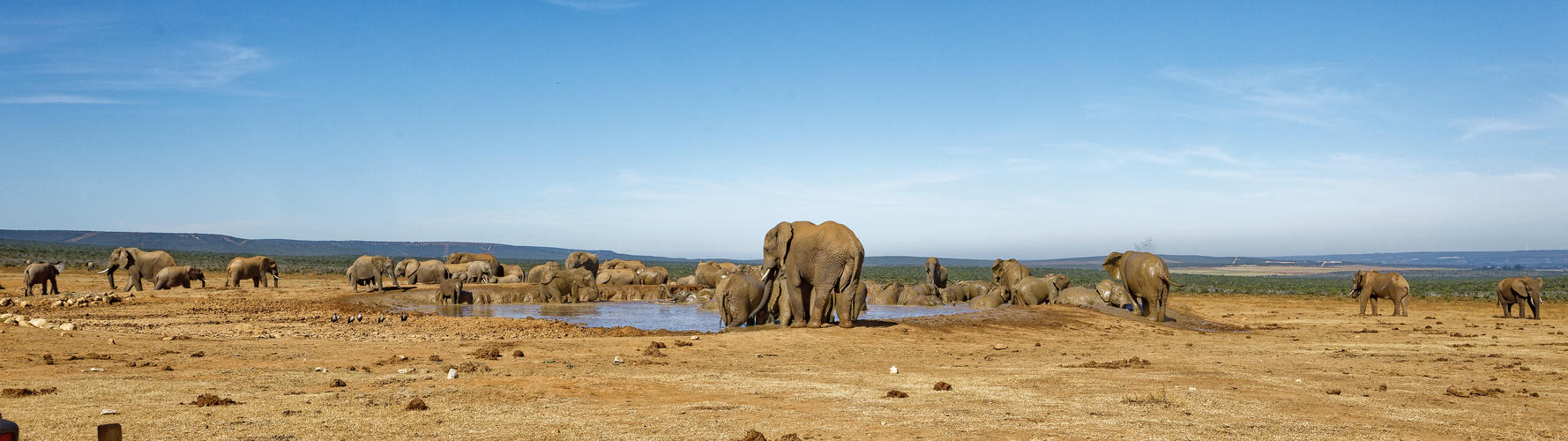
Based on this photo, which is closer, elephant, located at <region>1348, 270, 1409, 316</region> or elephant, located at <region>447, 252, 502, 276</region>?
elephant, located at <region>1348, 270, 1409, 316</region>

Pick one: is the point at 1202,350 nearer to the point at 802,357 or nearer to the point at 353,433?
the point at 802,357

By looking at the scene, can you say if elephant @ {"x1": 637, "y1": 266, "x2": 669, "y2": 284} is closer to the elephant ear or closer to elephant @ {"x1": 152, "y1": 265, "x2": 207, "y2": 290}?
elephant @ {"x1": 152, "y1": 265, "x2": 207, "y2": 290}

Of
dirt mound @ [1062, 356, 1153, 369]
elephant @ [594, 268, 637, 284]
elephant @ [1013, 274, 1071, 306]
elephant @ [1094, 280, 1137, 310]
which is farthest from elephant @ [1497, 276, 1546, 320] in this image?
elephant @ [594, 268, 637, 284]

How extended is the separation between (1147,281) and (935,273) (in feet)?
47.8

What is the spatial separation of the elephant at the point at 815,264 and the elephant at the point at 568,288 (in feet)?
52.4

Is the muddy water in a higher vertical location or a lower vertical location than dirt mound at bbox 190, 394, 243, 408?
lower

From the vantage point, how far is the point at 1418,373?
1209 cm

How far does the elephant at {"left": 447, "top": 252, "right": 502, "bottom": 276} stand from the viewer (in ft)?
148

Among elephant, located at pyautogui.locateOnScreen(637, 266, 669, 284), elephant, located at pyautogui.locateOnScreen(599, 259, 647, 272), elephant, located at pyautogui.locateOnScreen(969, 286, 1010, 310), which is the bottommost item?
elephant, located at pyautogui.locateOnScreen(969, 286, 1010, 310)

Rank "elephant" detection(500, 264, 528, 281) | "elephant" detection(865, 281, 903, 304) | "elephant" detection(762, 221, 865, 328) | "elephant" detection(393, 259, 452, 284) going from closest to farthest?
"elephant" detection(762, 221, 865, 328)
"elephant" detection(865, 281, 903, 304)
"elephant" detection(393, 259, 452, 284)
"elephant" detection(500, 264, 528, 281)

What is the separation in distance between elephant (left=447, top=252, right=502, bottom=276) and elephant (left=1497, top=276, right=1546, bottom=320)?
3986 centimetres

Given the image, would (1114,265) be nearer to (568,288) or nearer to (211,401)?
(568,288)

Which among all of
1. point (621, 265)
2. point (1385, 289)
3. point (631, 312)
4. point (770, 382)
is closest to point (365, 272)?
point (621, 265)

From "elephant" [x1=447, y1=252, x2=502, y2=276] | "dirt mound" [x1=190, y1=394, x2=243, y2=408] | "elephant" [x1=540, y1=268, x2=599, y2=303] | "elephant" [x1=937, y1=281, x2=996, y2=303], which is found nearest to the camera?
"dirt mound" [x1=190, y1=394, x2=243, y2=408]
